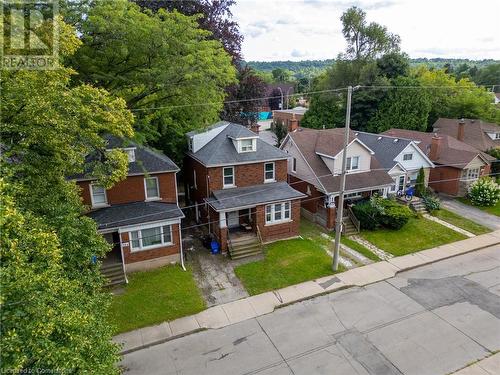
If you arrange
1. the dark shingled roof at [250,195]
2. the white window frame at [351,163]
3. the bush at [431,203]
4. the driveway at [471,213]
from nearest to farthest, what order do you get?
the dark shingled roof at [250,195], the driveway at [471,213], the white window frame at [351,163], the bush at [431,203]

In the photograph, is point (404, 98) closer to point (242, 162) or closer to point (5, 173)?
point (242, 162)

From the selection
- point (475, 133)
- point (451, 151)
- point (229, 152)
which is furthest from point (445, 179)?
point (229, 152)

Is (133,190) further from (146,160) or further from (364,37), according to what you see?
(364,37)

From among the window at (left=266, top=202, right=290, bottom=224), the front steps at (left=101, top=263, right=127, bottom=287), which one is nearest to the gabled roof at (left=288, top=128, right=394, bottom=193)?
the window at (left=266, top=202, right=290, bottom=224)

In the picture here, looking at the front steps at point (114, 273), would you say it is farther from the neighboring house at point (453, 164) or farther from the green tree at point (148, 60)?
the neighboring house at point (453, 164)

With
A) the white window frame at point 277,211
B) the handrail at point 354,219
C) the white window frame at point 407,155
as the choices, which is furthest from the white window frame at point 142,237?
the white window frame at point 407,155

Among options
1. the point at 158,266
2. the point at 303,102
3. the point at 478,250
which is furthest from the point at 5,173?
the point at 303,102

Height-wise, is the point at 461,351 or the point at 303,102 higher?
the point at 303,102
